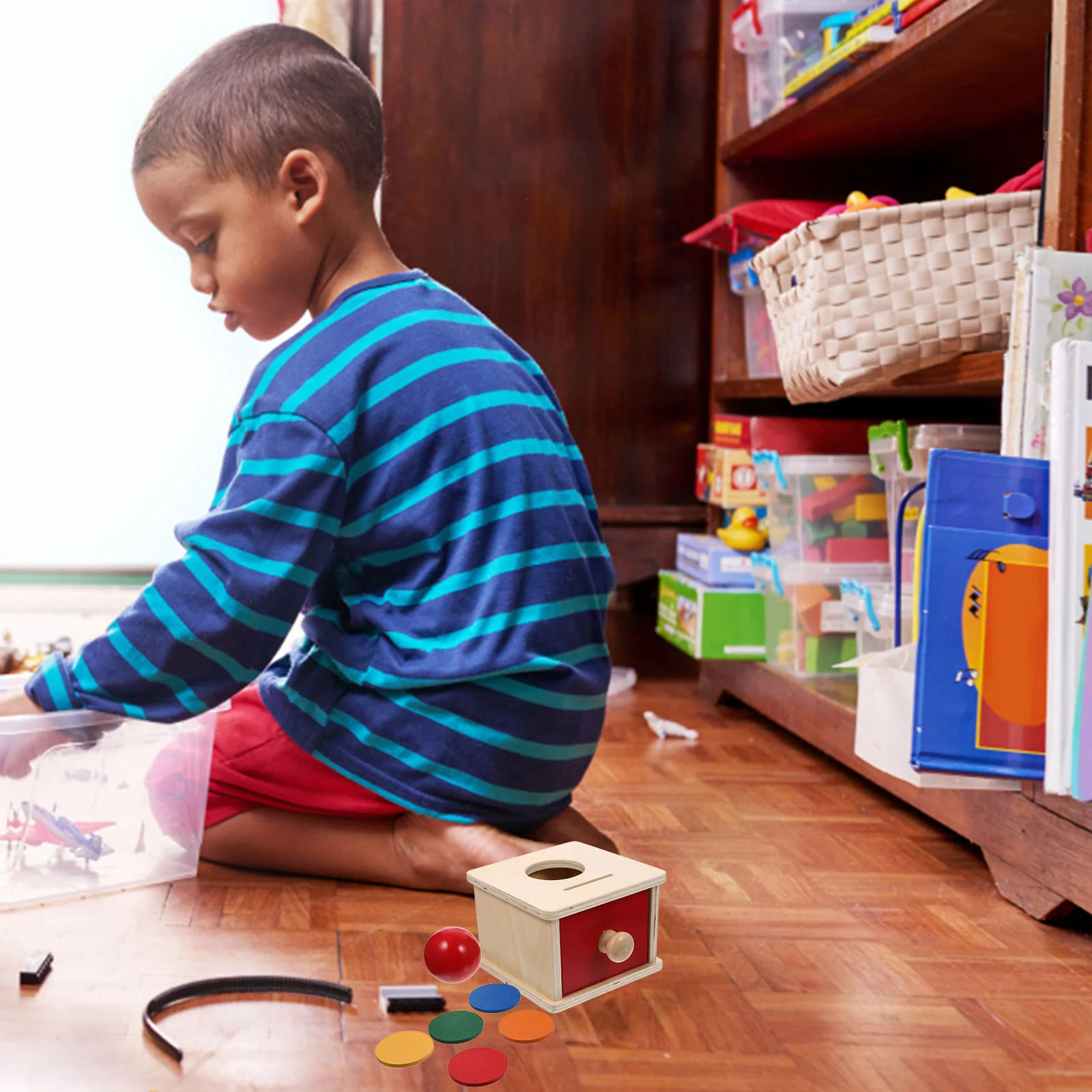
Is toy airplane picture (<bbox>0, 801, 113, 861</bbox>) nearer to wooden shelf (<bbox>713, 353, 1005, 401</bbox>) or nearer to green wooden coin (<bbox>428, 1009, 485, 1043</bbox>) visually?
green wooden coin (<bbox>428, 1009, 485, 1043</bbox>)

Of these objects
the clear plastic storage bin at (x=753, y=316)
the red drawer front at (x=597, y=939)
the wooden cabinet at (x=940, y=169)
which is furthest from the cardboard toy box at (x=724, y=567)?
the red drawer front at (x=597, y=939)

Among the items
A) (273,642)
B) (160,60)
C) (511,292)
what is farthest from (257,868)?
(160,60)

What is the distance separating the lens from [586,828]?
0.99 metres

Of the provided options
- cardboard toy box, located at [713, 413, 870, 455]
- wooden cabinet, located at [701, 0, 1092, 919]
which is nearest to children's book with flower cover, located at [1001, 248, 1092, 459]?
wooden cabinet, located at [701, 0, 1092, 919]

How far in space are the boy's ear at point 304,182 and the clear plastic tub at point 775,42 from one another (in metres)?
0.83

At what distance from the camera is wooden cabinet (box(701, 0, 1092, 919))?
92 centimetres

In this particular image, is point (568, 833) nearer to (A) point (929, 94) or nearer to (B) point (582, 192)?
(A) point (929, 94)

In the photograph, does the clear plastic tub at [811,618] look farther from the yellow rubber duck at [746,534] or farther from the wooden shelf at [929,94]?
the wooden shelf at [929,94]

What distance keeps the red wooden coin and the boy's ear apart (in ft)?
1.99

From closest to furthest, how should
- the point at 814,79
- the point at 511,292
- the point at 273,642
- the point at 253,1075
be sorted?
the point at 253,1075 < the point at 273,642 < the point at 814,79 < the point at 511,292

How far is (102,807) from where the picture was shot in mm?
927

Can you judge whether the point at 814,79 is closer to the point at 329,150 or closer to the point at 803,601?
the point at 803,601

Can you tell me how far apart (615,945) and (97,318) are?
1676mm

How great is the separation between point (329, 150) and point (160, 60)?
1295 mm
